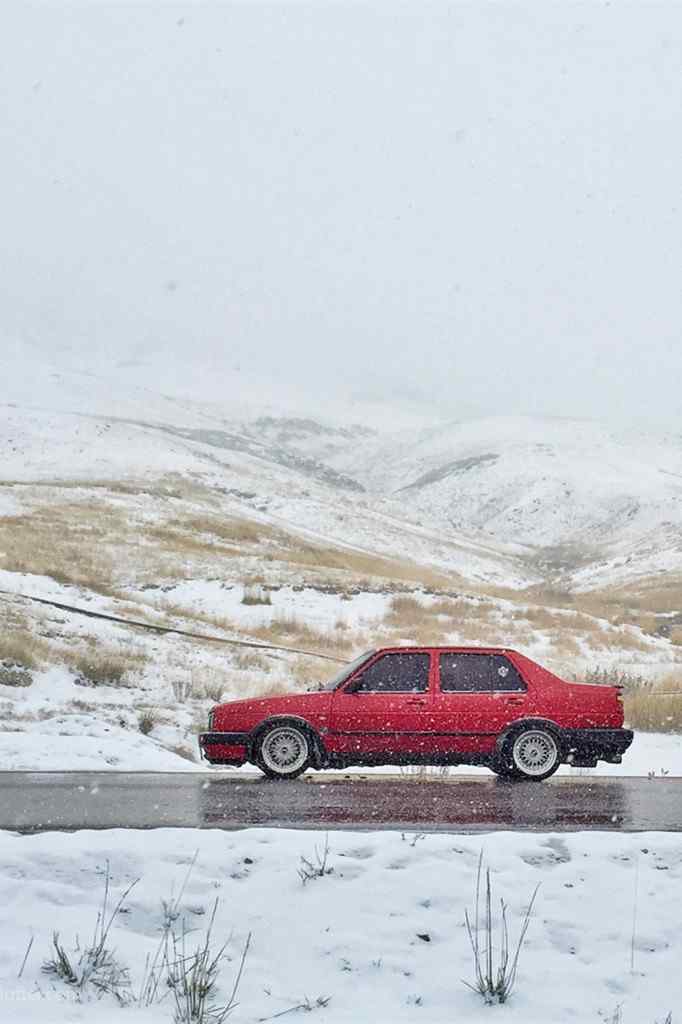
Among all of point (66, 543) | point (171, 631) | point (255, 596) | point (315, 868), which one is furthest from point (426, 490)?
point (315, 868)

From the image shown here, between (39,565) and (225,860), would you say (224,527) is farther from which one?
(225,860)

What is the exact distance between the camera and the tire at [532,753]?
1014 cm

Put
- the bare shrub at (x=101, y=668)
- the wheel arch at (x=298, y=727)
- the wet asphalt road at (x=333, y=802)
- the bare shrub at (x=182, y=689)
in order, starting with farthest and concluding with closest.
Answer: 1. the bare shrub at (x=101, y=668)
2. the bare shrub at (x=182, y=689)
3. the wheel arch at (x=298, y=727)
4. the wet asphalt road at (x=333, y=802)

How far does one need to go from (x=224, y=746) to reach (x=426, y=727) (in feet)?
6.85

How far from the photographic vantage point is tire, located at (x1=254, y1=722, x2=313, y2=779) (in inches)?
400

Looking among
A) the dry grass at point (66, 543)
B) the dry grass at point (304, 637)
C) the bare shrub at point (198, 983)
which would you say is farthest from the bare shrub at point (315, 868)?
the dry grass at point (66, 543)

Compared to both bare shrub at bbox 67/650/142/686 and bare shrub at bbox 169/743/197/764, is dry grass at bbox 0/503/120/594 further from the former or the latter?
bare shrub at bbox 169/743/197/764

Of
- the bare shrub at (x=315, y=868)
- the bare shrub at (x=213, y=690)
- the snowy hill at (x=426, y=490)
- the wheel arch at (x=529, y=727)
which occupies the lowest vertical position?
the bare shrub at (x=315, y=868)

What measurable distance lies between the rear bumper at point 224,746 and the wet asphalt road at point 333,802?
0.27 metres

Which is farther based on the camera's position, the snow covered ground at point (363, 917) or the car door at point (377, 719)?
the car door at point (377, 719)

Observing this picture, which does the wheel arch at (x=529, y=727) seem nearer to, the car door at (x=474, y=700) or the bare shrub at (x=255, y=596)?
the car door at (x=474, y=700)

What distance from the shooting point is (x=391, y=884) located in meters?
5.89

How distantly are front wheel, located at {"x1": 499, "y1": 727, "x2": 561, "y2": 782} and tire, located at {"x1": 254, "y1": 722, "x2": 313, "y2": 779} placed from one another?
2070 mm

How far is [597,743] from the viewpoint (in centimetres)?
1006
